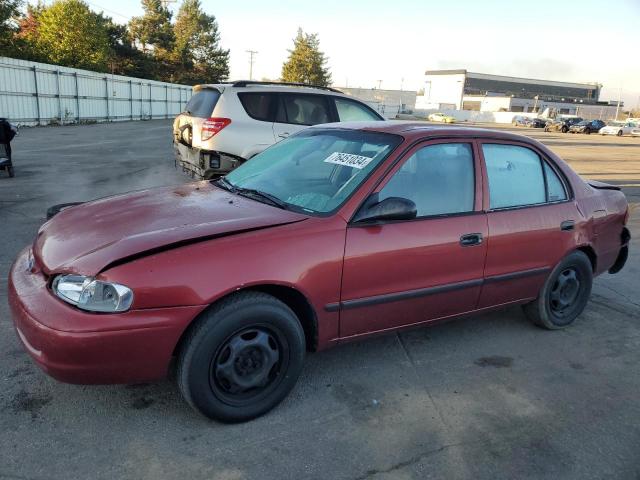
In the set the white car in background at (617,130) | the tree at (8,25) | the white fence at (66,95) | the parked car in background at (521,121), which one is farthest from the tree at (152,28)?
the white car in background at (617,130)

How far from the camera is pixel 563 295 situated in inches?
170

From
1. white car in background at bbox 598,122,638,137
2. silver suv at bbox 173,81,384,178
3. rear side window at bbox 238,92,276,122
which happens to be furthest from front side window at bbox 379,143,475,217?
white car in background at bbox 598,122,638,137

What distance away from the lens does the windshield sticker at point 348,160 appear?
3396mm

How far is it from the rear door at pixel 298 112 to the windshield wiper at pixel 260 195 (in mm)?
4359

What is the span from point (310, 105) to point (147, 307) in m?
6.19

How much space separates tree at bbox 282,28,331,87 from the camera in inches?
2532

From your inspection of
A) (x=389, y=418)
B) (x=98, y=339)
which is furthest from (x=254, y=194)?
(x=389, y=418)

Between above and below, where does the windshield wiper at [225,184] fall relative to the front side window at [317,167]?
below

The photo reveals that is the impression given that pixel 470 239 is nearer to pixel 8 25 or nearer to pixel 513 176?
pixel 513 176

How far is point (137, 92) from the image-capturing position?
3331 cm

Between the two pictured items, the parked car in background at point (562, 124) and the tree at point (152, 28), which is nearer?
the parked car in background at point (562, 124)

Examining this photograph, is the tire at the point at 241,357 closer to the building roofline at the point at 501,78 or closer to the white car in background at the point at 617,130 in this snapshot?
the white car in background at the point at 617,130

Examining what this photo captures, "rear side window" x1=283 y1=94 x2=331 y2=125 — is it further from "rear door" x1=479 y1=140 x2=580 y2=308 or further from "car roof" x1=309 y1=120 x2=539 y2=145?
"rear door" x1=479 y1=140 x2=580 y2=308

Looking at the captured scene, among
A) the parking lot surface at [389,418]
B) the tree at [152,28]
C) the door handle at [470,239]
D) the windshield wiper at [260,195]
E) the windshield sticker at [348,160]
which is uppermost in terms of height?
the tree at [152,28]
